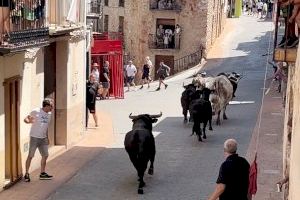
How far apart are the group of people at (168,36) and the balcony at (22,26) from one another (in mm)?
27022

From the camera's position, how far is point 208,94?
20.2m

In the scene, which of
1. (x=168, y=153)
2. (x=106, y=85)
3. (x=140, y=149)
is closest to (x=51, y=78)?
(x=168, y=153)

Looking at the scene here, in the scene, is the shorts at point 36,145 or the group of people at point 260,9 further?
the group of people at point 260,9

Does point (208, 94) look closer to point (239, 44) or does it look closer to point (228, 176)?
point (228, 176)

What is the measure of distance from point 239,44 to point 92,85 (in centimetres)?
2428

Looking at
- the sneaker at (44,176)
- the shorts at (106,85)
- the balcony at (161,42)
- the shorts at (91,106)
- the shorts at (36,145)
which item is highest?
the balcony at (161,42)

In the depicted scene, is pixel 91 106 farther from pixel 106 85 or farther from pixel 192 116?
pixel 106 85

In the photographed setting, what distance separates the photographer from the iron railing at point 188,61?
40.4 meters

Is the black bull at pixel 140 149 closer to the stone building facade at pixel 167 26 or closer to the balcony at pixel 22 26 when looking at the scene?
the balcony at pixel 22 26

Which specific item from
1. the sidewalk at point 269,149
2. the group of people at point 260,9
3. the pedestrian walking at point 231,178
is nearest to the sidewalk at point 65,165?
the sidewalk at point 269,149

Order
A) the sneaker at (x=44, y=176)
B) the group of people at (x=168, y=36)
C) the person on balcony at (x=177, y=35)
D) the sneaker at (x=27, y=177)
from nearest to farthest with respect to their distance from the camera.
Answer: the sneaker at (x=27, y=177), the sneaker at (x=44, y=176), the person on balcony at (x=177, y=35), the group of people at (x=168, y=36)

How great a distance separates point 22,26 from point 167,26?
97.1 feet

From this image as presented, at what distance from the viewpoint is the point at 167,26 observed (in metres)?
42.6

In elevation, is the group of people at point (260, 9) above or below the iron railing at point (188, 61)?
above
